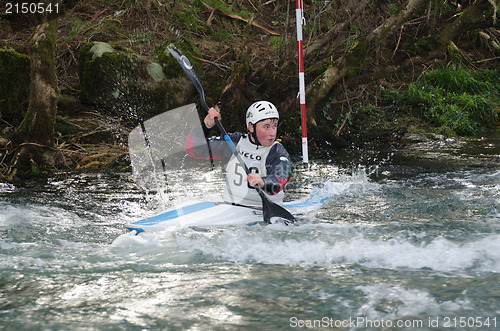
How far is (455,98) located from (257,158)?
602cm

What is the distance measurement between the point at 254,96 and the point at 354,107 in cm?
195

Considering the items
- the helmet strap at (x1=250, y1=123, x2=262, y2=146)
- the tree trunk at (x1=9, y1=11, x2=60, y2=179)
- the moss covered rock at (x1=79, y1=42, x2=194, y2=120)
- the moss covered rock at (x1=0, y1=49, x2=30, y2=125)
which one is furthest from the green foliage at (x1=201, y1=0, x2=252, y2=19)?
the helmet strap at (x1=250, y1=123, x2=262, y2=146)

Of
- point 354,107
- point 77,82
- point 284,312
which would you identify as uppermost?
point 77,82

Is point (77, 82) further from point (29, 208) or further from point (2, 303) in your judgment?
point (2, 303)

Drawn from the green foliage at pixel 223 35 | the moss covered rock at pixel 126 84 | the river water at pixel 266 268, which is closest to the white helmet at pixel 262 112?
the river water at pixel 266 268

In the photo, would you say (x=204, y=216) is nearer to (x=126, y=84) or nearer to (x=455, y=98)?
(x=126, y=84)

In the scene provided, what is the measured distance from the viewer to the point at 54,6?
566cm

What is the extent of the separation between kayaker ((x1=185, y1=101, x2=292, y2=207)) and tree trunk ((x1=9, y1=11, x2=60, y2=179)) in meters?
2.63

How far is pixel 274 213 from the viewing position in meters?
3.80

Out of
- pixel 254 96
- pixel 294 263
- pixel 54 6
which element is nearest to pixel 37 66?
pixel 54 6

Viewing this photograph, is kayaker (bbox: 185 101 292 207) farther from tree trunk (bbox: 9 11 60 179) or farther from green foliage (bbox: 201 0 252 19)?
green foliage (bbox: 201 0 252 19)

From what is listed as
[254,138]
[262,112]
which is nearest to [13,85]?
[254,138]

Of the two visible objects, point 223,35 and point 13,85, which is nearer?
point 13,85

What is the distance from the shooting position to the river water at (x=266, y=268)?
2217 mm
